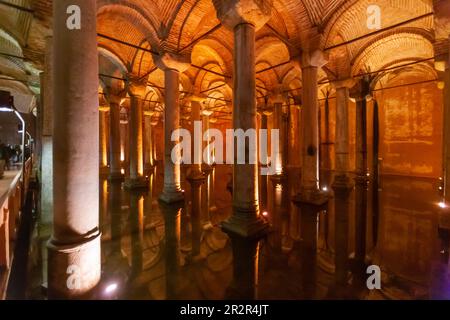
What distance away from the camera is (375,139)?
13305 millimetres

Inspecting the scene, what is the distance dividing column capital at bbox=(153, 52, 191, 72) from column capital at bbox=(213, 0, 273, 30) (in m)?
2.46

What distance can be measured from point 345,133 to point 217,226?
7715 mm

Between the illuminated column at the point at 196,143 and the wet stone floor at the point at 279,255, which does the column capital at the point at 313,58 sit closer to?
the wet stone floor at the point at 279,255

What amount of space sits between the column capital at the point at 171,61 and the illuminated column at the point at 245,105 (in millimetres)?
2557

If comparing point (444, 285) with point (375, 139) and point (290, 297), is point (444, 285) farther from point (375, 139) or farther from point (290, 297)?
point (375, 139)

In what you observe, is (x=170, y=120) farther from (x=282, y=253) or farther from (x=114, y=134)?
(x=114, y=134)

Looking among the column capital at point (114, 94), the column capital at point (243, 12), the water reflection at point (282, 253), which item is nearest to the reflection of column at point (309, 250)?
the water reflection at point (282, 253)

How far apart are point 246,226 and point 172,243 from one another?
1566mm

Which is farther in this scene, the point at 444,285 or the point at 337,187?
the point at 337,187

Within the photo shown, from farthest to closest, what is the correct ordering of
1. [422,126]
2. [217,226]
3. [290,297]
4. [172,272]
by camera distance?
[422,126], [217,226], [172,272], [290,297]

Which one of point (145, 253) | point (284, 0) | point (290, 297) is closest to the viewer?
point (290, 297)

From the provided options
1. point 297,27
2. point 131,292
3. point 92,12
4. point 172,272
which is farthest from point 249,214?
point 297,27

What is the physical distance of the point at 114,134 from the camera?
11.2 m

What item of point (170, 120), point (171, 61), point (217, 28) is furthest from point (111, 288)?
point (217, 28)
